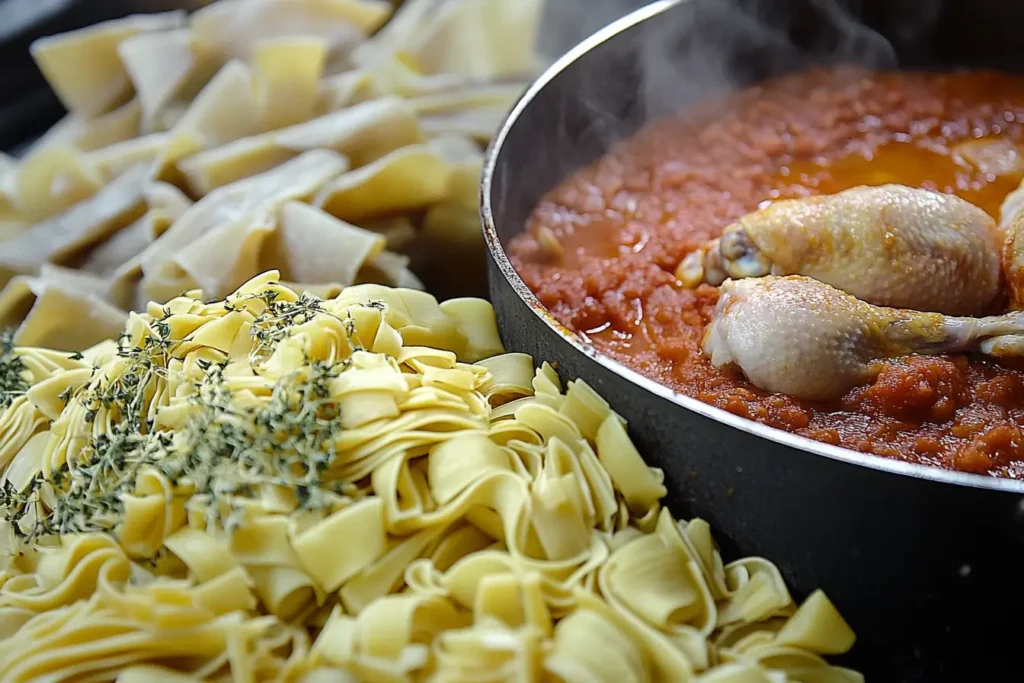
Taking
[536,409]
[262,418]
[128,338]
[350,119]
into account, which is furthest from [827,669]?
[350,119]

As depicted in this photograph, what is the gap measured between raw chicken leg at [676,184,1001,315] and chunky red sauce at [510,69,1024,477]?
0.18m

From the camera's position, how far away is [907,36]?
3.29 meters

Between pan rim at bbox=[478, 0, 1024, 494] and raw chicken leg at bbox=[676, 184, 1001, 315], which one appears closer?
pan rim at bbox=[478, 0, 1024, 494]

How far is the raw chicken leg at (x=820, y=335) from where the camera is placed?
1.91m

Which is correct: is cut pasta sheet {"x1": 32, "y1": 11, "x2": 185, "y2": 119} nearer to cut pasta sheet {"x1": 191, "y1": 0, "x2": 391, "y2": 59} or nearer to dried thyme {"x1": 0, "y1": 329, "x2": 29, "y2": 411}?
cut pasta sheet {"x1": 191, "y1": 0, "x2": 391, "y2": 59}

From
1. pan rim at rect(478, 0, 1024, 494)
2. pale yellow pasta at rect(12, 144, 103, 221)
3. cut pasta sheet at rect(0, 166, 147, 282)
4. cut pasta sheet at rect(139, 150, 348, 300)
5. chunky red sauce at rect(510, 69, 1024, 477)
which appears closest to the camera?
pan rim at rect(478, 0, 1024, 494)

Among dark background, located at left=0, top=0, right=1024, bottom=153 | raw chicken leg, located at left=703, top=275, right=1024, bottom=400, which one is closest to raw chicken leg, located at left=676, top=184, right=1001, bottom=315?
raw chicken leg, located at left=703, top=275, right=1024, bottom=400

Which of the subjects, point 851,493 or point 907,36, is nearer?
point 851,493

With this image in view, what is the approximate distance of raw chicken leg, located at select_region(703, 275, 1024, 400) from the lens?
75.2 inches

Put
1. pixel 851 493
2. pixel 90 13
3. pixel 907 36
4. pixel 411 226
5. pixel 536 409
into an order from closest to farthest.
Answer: pixel 851 493, pixel 536 409, pixel 411 226, pixel 907 36, pixel 90 13

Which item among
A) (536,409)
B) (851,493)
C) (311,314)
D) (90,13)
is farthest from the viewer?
(90,13)

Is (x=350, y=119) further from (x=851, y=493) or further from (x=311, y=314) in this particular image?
(x=851, y=493)

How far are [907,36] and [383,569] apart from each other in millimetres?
2621

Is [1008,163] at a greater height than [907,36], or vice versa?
[907,36]
